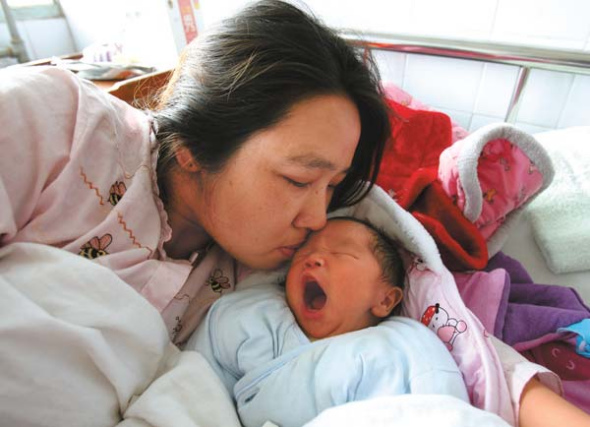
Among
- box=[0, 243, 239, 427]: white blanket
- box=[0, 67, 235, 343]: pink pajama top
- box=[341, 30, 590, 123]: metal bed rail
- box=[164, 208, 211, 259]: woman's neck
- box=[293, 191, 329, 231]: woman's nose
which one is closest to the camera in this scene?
box=[0, 243, 239, 427]: white blanket

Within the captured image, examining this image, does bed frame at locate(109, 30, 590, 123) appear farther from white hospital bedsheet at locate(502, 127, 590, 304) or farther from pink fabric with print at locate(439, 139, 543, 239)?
pink fabric with print at locate(439, 139, 543, 239)

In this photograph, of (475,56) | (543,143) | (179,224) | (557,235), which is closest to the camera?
(179,224)

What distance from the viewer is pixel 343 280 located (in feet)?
2.59

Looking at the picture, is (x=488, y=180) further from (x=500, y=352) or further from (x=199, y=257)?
(x=199, y=257)

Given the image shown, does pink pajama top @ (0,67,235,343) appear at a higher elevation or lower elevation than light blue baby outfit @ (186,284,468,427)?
higher

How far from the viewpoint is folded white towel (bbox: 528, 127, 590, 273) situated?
0.96 meters

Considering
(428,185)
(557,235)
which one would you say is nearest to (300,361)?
A: (428,185)

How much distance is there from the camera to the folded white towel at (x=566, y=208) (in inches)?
37.7

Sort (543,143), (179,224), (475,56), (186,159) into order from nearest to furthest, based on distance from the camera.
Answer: (186,159) → (179,224) → (543,143) → (475,56)

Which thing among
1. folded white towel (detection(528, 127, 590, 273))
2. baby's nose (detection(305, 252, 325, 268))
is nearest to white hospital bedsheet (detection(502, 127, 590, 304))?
folded white towel (detection(528, 127, 590, 273))

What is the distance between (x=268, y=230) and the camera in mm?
758

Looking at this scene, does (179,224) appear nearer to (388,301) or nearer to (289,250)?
(289,250)

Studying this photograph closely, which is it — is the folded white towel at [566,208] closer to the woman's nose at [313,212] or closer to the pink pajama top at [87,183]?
the woman's nose at [313,212]

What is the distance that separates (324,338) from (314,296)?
119 mm
